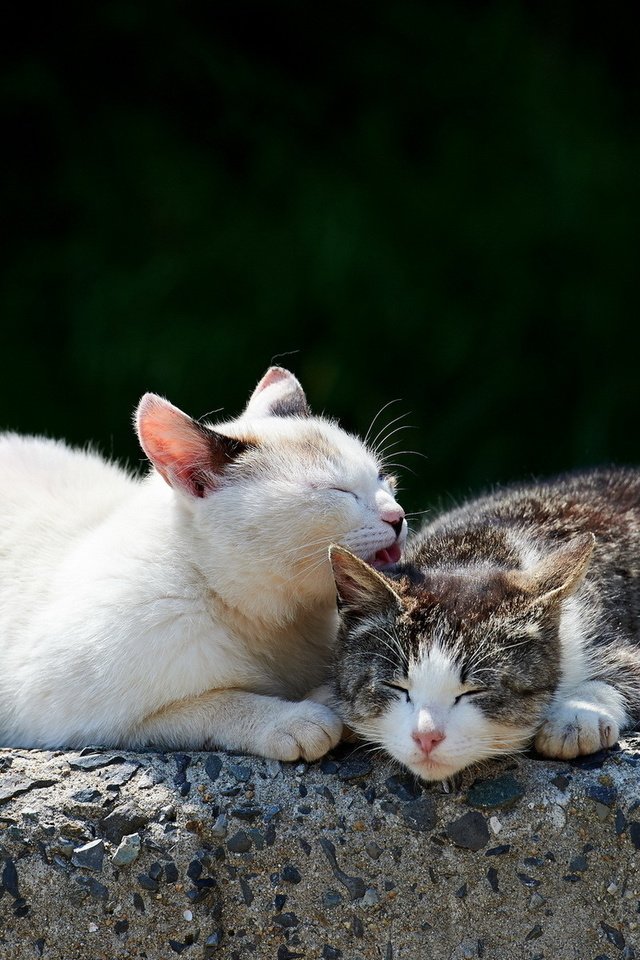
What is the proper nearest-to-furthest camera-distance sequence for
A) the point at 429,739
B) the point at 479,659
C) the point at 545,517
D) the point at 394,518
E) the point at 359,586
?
1. the point at 429,739
2. the point at 479,659
3. the point at 359,586
4. the point at 394,518
5. the point at 545,517

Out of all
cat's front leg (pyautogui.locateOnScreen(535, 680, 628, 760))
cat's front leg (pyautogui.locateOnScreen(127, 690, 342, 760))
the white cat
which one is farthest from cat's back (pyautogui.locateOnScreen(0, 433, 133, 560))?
cat's front leg (pyautogui.locateOnScreen(535, 680, 628, 760))

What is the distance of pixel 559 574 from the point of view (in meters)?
2.06

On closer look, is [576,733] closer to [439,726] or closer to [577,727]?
[577,727]

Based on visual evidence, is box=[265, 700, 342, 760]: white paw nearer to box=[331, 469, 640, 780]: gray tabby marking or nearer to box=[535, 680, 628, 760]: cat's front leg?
box=[331, 469, 640, 780]: gray tabby marking

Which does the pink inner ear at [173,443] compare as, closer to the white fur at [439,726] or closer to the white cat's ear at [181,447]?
the white cat's ear at [181,447]

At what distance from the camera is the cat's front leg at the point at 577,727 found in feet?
6.55

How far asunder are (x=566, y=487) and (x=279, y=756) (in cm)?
137

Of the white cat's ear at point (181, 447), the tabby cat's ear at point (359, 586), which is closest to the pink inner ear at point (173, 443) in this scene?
the white cat's ear at point (181, 447)

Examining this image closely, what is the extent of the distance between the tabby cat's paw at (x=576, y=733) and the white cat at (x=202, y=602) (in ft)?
1.30

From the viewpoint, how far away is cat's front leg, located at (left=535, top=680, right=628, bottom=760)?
6.55 feet

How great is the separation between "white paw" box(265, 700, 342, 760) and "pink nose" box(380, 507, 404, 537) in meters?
0.42

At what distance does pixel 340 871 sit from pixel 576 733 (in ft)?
1.60

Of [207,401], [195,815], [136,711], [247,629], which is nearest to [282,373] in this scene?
[247,629]

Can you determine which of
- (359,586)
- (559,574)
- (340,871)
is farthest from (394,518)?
(340,871)
